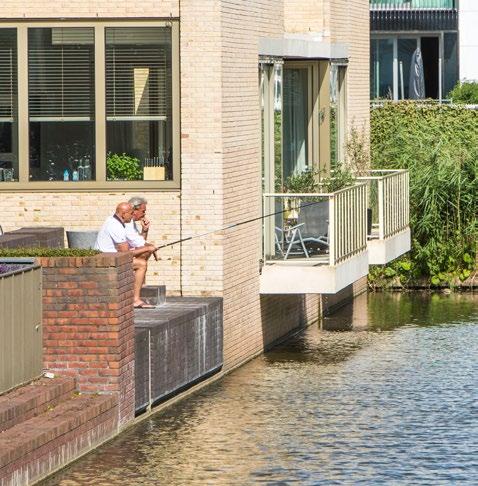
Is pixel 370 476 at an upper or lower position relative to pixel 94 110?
lower

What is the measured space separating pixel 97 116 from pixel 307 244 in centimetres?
314

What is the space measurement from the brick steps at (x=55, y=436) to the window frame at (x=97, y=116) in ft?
17.2

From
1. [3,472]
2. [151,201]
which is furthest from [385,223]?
[3,472]

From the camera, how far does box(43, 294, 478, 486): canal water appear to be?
609 inches

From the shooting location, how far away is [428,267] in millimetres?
31719

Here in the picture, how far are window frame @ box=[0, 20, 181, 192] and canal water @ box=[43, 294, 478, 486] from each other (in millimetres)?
2584

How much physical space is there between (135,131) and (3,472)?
27.8 ft

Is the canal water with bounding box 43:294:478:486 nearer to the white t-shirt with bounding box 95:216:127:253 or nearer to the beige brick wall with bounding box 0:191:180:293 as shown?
the beige brick wall with bounding box 0:191:180:293

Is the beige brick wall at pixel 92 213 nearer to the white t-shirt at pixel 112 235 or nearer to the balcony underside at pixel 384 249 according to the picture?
the white t-shirt at pixel 112 235

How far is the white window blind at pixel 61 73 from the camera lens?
21.5 metres

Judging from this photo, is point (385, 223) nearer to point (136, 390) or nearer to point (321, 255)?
point (321, 255)

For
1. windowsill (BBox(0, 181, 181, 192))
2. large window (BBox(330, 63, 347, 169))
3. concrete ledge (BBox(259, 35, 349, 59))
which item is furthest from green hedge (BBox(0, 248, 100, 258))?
large window (BBox(330, 63, 347, 169))

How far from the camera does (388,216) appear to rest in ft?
89.8

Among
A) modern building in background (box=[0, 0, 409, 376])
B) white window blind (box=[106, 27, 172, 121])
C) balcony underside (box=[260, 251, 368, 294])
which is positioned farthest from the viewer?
balcony underside (box=[260, 251, 368, 294])
